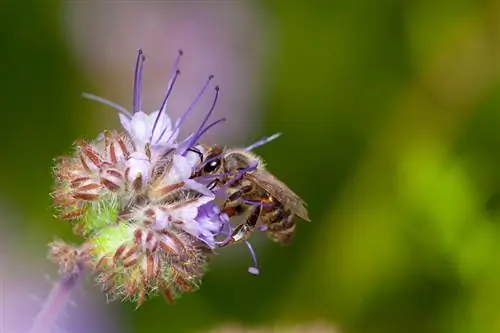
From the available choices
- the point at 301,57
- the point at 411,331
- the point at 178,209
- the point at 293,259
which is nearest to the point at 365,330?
the point at 411,331

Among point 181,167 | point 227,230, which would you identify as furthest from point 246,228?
point 181,167

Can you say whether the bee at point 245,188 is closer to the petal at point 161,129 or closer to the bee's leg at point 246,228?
the bee's leg at point 246,228

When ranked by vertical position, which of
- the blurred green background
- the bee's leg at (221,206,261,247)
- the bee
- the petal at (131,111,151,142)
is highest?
the petal at (131,111,151,142)

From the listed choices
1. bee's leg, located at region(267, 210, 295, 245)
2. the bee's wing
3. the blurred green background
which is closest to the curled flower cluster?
the bee's wing

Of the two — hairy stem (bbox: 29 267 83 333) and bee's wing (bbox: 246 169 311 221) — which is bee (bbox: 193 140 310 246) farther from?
hairy stem (bbox: 29 267 83 333)

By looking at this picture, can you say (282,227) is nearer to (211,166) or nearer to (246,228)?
(246,228)

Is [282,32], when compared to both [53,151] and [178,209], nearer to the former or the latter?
[53,151]

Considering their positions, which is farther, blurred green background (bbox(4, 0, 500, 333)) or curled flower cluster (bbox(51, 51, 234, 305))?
blurred green background (bbox(4, 0, 500, 333))
